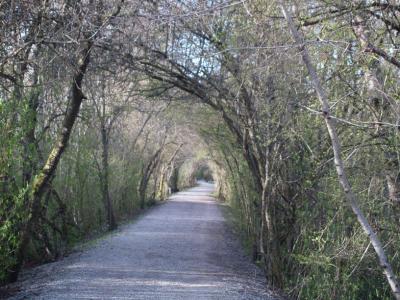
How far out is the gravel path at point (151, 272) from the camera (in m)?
8.30

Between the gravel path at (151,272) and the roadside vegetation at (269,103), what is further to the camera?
the gravel path at (151,272)

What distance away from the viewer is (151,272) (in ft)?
33.3

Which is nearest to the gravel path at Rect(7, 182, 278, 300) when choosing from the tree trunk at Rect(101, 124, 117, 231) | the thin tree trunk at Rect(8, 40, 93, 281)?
the thin tree trunk at Rect(8, 40, 93, 281)

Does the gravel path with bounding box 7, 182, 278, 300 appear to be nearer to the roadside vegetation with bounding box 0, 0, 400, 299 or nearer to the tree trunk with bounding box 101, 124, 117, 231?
the roadside vegetation with bounding box 0, 0, 400, 299

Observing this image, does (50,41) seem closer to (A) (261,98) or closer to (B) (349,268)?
(A) (261,98)

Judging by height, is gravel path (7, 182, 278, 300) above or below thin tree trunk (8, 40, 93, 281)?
below

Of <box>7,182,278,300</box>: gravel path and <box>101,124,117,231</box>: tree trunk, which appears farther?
<box>101,124,117,231</box>: tree trunk

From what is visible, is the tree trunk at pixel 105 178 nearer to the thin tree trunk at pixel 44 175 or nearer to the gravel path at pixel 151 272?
the gravel path at pixel 151 272

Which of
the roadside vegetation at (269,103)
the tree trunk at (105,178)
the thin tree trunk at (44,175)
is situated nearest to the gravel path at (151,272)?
the thin tree trunk at (44,175)

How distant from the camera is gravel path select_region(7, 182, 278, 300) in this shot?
27.2 ft

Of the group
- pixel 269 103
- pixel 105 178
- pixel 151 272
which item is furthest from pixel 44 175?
pixel 105 178

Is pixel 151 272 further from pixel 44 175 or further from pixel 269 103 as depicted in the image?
pixel 269 103

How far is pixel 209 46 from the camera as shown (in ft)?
33.2

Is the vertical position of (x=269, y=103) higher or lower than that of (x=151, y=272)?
higher
